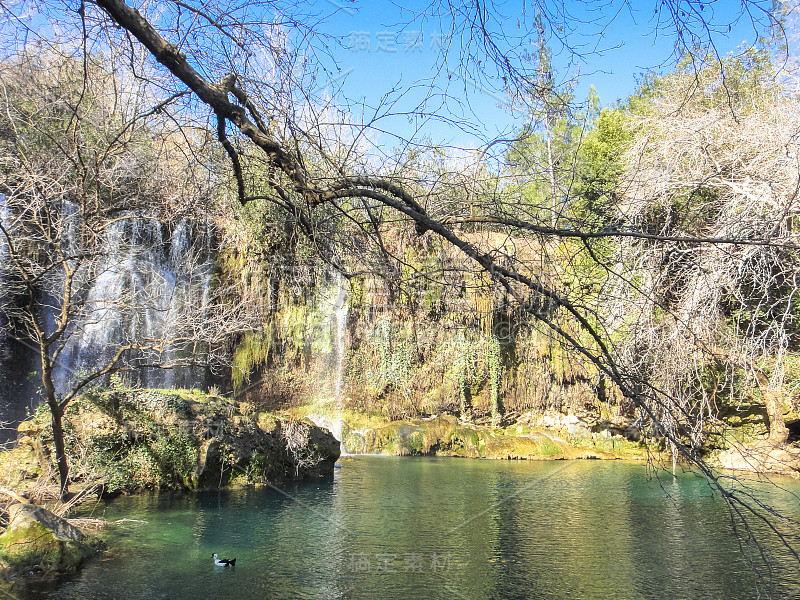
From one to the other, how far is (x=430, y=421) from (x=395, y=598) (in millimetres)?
10373

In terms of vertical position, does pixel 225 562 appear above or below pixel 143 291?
below

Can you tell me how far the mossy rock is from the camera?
531cm

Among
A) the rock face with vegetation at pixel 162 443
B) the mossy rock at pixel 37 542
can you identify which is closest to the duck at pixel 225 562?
the mossy rock at pixel 37 542

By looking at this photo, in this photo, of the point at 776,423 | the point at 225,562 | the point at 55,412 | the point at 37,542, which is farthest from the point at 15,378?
the point at 776,423

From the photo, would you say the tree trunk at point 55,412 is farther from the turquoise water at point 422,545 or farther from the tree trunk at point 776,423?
the tree trunk at point 776,423

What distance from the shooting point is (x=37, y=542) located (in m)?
5.42

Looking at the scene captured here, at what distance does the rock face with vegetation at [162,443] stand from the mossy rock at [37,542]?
1750mm

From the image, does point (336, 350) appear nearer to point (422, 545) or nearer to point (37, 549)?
point (422, 545)

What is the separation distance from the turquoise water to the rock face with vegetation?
1.36 ft

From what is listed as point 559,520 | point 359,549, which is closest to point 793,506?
point 559,520

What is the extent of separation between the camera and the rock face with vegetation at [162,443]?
8133 mm

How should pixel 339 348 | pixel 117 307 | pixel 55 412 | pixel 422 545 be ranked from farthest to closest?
pixel 339 348
pixel 117 307
pixel 422 545
pixel 55 412

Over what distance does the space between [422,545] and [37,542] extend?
12.6 feet

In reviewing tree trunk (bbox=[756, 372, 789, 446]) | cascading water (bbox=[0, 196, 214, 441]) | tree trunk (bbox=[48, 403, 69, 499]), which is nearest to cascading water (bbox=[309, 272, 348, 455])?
cascading water (bbox=[0, 196, 214, 441])
